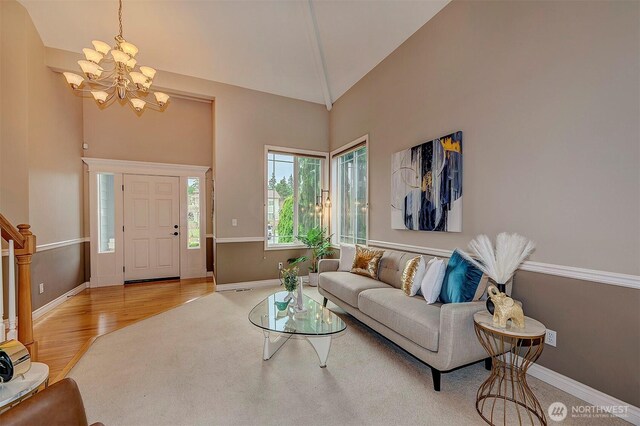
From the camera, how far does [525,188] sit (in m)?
2.28

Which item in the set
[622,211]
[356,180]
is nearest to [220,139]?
[356,180]

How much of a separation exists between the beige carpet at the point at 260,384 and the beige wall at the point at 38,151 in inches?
73.6

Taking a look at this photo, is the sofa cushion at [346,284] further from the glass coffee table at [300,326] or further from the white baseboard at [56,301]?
the white baseboard at [56,301]

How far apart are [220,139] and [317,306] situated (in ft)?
11.1

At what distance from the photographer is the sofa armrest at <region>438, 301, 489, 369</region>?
76.7 inches

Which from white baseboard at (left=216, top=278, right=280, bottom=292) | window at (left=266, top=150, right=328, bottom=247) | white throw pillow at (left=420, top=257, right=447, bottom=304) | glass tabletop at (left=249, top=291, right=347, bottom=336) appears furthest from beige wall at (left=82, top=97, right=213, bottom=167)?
white throw pillow at (left=420, top=257, right=447, bottom=304)

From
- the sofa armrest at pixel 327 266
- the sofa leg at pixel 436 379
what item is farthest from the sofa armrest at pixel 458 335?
the sofa armrest at pixel 327 266

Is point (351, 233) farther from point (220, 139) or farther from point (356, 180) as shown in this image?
point (220, 139)

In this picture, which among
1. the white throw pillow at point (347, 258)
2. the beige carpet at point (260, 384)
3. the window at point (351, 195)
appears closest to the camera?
the beige carpet at point (260, 384)

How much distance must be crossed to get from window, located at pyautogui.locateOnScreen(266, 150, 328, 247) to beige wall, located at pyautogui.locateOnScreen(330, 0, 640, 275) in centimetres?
246

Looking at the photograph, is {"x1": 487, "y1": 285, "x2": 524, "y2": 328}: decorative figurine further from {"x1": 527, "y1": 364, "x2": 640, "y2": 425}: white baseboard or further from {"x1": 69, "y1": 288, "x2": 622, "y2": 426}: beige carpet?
{"x1": 527, "y1": 364, "x2": 640, "y2": 425}: white baseboard

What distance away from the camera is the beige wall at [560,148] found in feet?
5.77

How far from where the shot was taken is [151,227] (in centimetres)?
535

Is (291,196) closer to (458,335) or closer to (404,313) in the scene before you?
(404,313)
